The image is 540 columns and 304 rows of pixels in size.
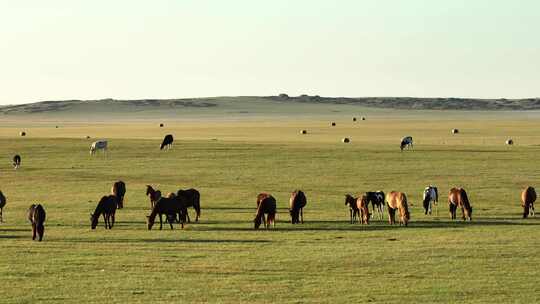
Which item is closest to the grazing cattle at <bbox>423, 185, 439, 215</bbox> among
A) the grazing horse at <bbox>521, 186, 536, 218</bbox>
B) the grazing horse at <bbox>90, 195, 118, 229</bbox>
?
the grazing horse at <bbox>521, 186, 536, 218</bbox>

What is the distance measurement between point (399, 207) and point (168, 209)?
7.78 meters

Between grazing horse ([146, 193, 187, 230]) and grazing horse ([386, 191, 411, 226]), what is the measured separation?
7065mm

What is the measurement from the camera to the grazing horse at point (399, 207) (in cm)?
2925

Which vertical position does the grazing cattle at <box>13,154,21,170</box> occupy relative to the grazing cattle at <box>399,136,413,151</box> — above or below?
below

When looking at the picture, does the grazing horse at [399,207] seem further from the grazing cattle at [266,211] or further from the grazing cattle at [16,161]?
the grazing cattle at [16,161]

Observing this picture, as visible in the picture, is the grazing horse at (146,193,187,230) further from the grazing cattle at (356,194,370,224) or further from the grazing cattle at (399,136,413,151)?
the grazing cattle at (399,136,413,151)

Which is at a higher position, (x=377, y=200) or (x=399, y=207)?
(x=377, y=200)

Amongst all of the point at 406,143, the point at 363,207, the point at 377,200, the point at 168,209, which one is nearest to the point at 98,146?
the point at 406,143

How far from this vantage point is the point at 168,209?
1155 inches

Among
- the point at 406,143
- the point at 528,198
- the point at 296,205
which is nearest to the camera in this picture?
the point at 296,205

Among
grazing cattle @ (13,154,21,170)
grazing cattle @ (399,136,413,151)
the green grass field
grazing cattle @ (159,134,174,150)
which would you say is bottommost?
the green grass field

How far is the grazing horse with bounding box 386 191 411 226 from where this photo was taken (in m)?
29.2

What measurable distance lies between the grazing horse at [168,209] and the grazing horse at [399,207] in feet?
23.2

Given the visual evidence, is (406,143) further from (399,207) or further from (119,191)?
(399,207)
